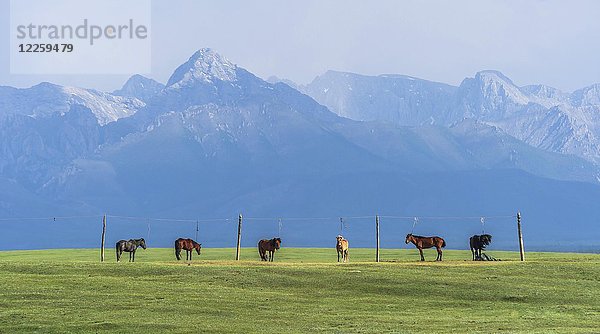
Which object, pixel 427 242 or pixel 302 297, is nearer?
pixel 302 297

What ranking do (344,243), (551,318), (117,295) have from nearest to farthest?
(551,318), (117,295), (344,243)

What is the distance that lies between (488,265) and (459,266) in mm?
2376

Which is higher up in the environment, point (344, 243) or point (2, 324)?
point (344, 243)

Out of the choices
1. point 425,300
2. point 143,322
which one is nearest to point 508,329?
point 425,300

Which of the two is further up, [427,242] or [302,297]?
[427,242]

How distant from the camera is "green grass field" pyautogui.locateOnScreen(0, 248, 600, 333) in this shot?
4325 cm

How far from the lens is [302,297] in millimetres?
53625

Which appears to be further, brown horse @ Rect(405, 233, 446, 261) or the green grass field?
brown horse @ Rect(405, 233, 446, 261)

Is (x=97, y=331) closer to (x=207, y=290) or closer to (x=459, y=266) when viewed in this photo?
(x=207, y=290)

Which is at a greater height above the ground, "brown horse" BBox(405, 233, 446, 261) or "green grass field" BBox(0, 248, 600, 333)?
"brown horse" BBox(405, 233, 446, 261)

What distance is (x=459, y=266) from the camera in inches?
2648

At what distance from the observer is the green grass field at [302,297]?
142ft

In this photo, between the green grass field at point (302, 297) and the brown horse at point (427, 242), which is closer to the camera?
the green grass field at point (302, 297)

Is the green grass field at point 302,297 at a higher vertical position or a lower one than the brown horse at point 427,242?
lower
